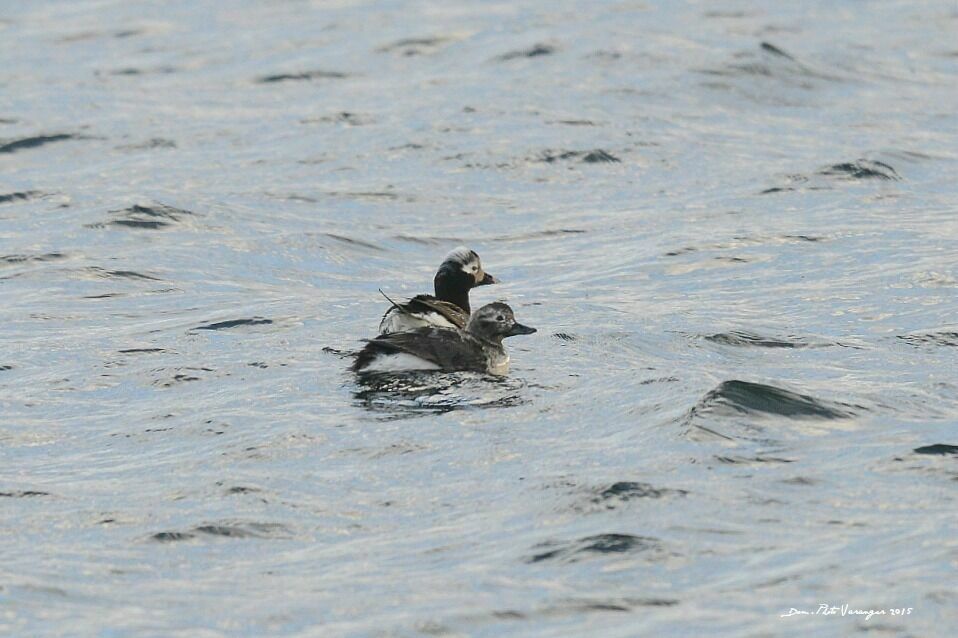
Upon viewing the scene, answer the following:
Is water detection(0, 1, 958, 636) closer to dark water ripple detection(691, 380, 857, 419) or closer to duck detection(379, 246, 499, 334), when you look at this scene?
dark water ripple detection(691, 380, 857, 419)

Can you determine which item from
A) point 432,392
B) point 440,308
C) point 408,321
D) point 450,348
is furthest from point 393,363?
point 440,308

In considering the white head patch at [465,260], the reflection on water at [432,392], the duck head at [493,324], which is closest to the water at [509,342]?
the reflection on water at [432,392]

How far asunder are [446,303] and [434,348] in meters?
1.84

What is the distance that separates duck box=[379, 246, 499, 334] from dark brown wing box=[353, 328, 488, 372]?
1.14 ft

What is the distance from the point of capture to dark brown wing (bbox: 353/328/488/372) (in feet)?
40.9

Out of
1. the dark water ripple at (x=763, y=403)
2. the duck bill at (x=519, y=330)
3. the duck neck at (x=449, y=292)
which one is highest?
the dark water ripple at (x=763, y=403)

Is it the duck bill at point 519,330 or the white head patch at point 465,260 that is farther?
the white head patch at point 465,260

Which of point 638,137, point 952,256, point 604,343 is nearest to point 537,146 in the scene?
point 638,137

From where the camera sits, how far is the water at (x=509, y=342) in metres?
8.88

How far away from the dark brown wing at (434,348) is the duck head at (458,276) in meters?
1.95

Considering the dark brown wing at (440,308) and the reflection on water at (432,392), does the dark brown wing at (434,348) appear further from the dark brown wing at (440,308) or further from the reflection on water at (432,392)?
the dark brown wing at (440,308)

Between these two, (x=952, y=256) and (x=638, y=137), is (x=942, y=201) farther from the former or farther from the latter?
(x=638, y=137)

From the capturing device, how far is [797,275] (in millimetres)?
16594

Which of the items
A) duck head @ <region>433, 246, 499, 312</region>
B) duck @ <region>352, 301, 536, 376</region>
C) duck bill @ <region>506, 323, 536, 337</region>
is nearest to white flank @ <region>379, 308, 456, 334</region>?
duck @ <region>352, 301, 536, 376</region>
